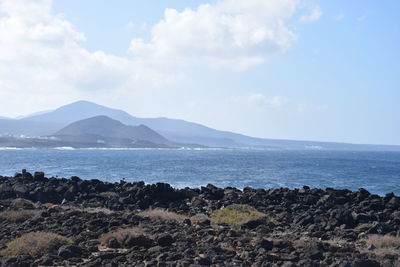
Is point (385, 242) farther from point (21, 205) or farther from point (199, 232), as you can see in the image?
point (21, 205)

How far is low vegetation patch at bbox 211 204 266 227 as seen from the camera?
18.5 m

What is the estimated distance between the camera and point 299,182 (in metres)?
55.2

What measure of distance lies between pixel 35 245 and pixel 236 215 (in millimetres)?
8885

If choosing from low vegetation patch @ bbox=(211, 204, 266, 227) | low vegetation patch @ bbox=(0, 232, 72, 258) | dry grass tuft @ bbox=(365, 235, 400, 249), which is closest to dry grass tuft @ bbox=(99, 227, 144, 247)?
low vegetation patch @ bbox=(0, 232, 72, 258)

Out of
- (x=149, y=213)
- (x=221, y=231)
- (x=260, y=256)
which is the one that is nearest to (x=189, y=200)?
(x=149, y=213)

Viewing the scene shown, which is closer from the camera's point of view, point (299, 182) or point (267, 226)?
point (267, 226)

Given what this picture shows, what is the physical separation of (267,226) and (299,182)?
3864 cm

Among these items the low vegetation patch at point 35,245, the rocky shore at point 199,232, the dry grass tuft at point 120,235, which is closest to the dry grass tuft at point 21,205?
the rocky shore at point 199,232

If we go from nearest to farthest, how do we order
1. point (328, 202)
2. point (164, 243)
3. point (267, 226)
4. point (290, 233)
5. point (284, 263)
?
point (284, 263) → point (164, 243) → point (290, 233) → point (267, 226) → point (328, 202)

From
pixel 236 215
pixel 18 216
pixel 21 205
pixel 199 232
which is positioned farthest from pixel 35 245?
pixel 21 205

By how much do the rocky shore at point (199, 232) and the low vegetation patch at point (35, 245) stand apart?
24 mm

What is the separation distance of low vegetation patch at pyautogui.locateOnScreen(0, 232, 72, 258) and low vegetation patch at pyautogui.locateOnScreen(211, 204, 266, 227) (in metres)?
6.66

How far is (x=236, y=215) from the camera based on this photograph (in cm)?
1986

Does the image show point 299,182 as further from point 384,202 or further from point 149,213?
point 149,213
